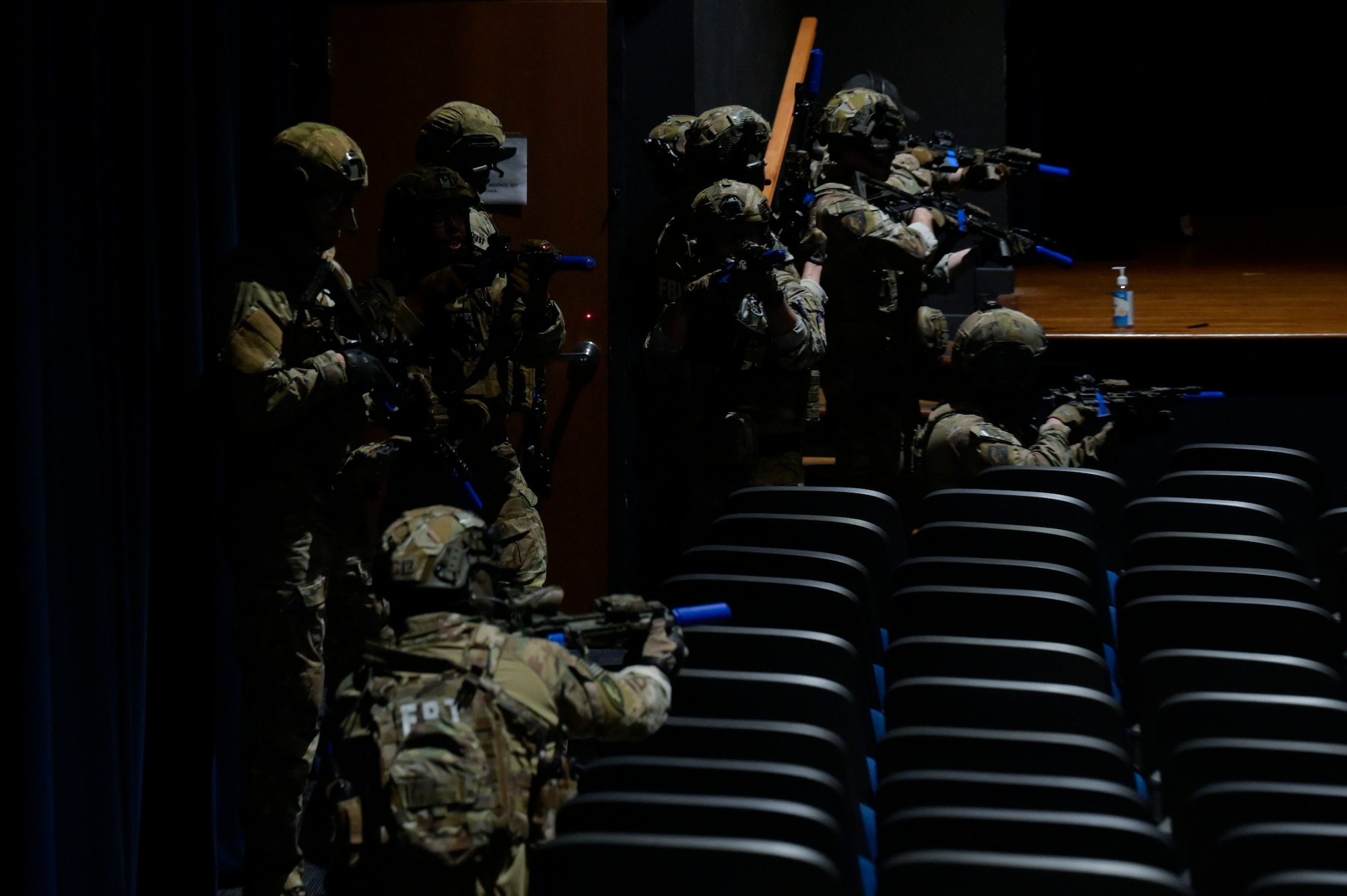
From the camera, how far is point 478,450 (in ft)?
13.0

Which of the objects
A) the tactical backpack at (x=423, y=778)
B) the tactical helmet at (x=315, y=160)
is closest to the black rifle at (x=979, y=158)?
the tactical helmet at (x=315, y=160)

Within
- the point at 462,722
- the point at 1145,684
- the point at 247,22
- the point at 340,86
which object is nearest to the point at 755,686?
the point at 462,722

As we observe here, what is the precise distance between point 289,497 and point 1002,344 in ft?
7.31

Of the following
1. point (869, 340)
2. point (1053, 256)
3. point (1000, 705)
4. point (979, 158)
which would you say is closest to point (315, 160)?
point (1000, 705)

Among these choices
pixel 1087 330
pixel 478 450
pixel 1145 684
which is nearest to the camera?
pixel 1145 684

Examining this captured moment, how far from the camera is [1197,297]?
6.95m

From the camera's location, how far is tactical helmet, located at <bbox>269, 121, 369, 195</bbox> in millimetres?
3344

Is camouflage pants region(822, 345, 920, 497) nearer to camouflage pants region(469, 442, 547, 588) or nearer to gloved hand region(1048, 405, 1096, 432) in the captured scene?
gloved hand region(1048, 405, 1096, 432)

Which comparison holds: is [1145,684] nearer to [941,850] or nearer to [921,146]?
[941,850]

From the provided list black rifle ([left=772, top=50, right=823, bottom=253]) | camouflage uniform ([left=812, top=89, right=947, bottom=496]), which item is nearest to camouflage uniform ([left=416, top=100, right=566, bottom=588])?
black rifle ([left=772, top=50, right=823, bottom=253])

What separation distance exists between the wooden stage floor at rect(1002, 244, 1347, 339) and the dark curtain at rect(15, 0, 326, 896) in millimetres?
3301

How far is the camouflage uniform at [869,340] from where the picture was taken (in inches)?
187

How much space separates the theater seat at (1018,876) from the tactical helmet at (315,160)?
7.18 feet

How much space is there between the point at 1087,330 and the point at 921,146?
3.37ft
